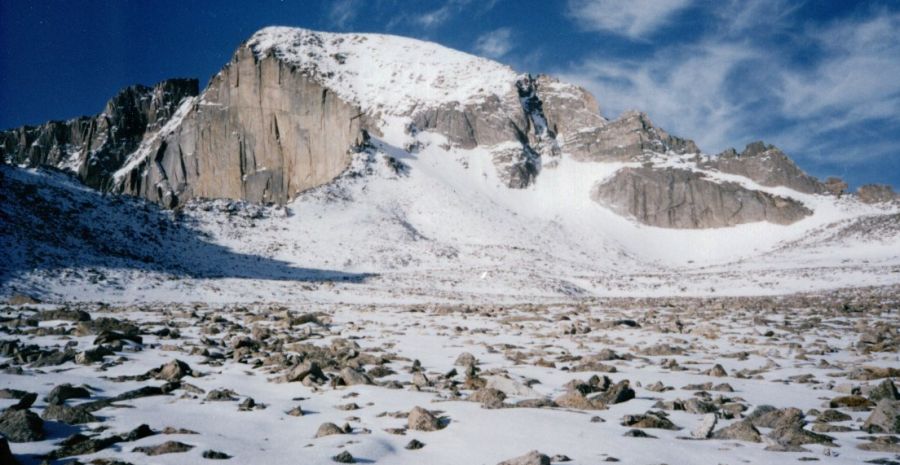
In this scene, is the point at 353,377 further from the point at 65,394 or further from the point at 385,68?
the point at 385,68

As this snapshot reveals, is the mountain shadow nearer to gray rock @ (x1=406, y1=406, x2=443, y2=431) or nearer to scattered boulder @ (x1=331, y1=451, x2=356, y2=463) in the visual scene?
gray rock @ (x1=406, y1=406, x2=443, y2=431)

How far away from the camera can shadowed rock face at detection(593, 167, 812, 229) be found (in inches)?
3273

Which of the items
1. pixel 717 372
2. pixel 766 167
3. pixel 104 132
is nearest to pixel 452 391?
pixel 717 372

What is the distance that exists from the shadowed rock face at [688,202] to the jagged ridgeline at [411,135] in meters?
0.20

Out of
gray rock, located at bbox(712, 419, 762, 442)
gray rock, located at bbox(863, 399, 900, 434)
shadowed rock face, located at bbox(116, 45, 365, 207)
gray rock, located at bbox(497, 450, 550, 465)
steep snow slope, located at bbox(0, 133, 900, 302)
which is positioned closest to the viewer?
gray rock, located at bbox(497, 450, 550, 465)

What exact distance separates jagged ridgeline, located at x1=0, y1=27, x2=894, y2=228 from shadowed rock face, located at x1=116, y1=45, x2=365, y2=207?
282 mm

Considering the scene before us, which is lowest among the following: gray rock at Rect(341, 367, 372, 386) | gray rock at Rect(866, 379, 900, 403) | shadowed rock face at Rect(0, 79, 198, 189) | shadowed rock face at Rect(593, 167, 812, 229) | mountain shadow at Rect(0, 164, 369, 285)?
gray rock at Rect(341, 367, 372, 386)

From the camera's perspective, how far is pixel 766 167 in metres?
90.5

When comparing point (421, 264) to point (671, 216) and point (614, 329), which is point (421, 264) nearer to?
point (614, 329)

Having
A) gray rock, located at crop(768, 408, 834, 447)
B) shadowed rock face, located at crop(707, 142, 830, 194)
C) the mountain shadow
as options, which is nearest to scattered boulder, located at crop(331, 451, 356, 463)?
gray rock, located at crop(768, 408, 834, 447)

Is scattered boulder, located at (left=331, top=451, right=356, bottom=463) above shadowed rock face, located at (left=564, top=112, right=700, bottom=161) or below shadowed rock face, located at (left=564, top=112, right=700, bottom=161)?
below

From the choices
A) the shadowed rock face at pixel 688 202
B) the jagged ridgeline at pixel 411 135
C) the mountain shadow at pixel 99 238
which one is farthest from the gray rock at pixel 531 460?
the shadowed rock face at pixel 688 202

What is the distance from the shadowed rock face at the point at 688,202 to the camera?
273ft

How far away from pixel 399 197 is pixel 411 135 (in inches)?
960
